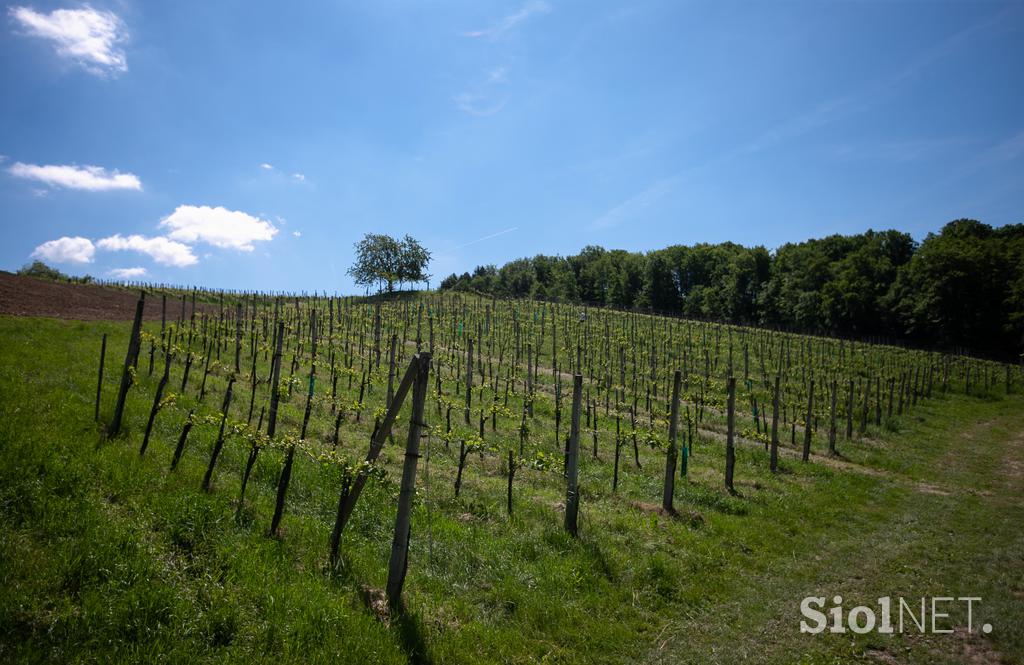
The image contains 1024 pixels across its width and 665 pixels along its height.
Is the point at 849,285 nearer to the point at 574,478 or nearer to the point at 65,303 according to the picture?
the point at 574,478

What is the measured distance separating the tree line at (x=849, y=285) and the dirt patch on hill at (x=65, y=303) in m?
31.3

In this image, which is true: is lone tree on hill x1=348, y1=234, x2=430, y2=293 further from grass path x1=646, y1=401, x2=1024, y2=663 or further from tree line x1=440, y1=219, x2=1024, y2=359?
grass path x1=646, y1=401, x2=1024, y2=663

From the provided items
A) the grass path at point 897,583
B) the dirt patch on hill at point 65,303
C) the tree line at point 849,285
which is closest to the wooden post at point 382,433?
the grass path at point 897,583

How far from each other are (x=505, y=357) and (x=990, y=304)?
62335 millimetres

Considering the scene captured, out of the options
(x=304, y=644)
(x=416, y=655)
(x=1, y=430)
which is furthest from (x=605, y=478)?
(x=1, y=430)

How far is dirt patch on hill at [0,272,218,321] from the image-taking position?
21.6 m

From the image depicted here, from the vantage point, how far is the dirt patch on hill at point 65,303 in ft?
71.0

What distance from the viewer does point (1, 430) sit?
664 cm

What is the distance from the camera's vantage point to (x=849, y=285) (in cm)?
6681

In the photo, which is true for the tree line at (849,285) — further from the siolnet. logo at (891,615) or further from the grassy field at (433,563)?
the siolnet. logo at (891,615)

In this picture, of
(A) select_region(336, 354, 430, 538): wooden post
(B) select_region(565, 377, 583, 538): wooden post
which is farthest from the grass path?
(A) select_region(336, 354, 430, 538): wooden post

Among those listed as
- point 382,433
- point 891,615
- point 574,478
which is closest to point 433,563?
point 382,433

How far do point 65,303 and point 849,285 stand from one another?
8300 cm

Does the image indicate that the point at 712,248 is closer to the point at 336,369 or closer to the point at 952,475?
the point at 952,475
